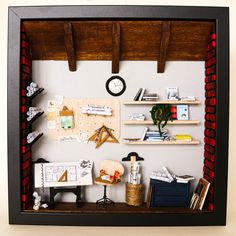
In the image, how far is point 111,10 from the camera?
6.88 ft

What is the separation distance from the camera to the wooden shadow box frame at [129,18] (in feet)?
6.87

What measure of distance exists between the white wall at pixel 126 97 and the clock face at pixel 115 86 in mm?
39

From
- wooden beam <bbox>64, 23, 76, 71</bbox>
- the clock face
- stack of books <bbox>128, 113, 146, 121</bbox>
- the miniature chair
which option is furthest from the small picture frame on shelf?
wooden beam <bbox>64, 23, 76, 71</bbox>

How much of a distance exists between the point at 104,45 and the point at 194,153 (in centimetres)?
118

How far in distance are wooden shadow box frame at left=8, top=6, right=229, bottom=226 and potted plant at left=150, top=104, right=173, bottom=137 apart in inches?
16.4

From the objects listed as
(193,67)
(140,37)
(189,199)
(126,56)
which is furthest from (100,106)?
(189,199)

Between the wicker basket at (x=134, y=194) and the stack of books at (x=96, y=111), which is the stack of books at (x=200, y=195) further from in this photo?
the stack of books at (x=96, y=111)

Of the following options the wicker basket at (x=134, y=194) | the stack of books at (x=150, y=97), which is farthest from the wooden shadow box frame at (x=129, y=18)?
the stack of books at (x=150, y=97)

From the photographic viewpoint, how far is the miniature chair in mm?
2330

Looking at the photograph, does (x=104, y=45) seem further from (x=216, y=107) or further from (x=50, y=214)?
(x=50, y=214)

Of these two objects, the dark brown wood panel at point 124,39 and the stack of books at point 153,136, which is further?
the stack of books at point 153,136

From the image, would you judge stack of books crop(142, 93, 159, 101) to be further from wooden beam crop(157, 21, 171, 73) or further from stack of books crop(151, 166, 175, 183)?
stack of books crop(151, 166, 175, 183)

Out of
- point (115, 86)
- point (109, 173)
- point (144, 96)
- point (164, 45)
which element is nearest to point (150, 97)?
point (144, 96)

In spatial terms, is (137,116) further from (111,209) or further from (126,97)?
(111,209)
